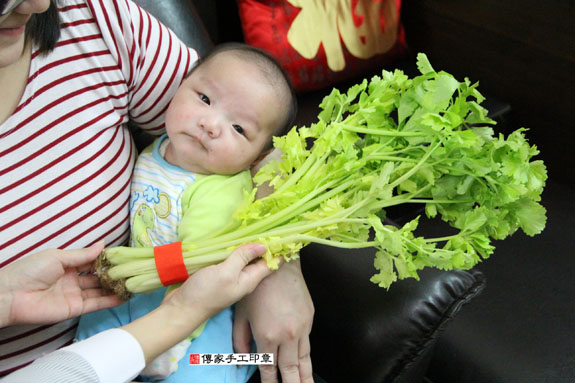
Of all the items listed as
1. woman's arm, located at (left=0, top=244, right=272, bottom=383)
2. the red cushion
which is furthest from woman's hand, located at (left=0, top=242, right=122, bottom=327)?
the red cushion

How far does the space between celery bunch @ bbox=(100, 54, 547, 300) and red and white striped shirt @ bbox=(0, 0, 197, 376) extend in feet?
0.37

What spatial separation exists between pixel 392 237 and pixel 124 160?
0.55 m

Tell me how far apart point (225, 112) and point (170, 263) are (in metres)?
0.32

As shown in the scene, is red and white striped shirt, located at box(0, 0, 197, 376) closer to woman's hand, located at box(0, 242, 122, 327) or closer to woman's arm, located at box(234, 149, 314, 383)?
woman's hand, located at box(0, 242, 122, 327)

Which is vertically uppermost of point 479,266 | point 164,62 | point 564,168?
point 164,62

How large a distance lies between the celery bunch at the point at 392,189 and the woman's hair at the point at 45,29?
37 cm

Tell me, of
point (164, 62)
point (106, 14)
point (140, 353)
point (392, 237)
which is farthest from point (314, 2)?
point (140, 353)

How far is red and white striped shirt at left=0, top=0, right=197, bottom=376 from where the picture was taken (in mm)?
865

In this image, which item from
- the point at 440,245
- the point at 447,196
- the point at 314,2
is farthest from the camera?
the point at 314,2

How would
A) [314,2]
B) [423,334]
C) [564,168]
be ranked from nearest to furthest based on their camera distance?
1. [423,334]
2. [314,2]
3. [564,168]

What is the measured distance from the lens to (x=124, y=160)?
1037 millimetres

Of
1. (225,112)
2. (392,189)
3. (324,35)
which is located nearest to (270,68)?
(225,112)

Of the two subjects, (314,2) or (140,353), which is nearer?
(140,353)

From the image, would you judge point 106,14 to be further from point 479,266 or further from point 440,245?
point 479,266
